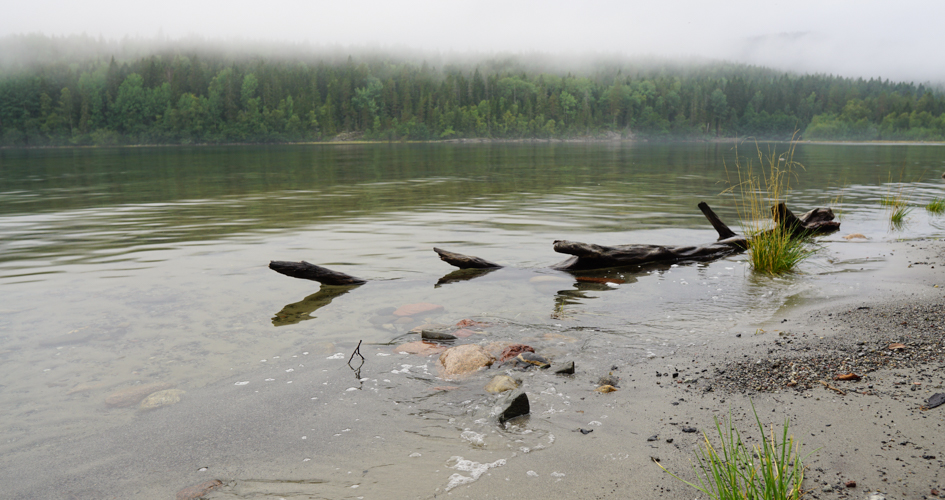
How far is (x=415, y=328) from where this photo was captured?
771cm

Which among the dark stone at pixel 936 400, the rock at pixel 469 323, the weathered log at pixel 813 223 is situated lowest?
the rock at pixel 469 323

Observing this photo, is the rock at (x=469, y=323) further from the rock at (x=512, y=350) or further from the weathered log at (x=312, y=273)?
the weathered log at (x=312, y=273)

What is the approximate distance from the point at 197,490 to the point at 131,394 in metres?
2.32

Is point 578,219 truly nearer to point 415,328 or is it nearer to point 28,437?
point 415,328

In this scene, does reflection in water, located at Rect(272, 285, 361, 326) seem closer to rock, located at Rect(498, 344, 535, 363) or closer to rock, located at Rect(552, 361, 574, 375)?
rock, located at Rect(498, 344, 535, 363)

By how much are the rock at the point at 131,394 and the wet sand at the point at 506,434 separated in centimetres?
43

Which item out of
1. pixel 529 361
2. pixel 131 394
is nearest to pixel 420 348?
pixel 529 361

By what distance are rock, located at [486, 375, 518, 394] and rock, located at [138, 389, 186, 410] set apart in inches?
121

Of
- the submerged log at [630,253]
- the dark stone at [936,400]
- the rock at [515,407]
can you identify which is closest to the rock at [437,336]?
the rock at [515,407]

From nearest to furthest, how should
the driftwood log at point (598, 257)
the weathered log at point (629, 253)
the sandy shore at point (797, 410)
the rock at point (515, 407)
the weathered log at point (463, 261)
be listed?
1. the sandy shore at point (797, 410)
2. the rock at point (515, 407)
3. the driftwood log at point (598, 257)
4. the weathered log at point (463, 261)
5. the weathered log at point (629, 253)

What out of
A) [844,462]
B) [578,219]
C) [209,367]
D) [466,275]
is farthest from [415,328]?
[578,219]

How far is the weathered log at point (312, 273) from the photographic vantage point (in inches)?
362

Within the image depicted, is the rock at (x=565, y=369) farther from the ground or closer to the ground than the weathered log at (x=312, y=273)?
closer to the ground

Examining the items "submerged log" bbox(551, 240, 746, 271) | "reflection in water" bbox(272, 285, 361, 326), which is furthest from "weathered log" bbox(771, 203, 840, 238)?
"reflection in water" bbox(272, 285, 361, 326)
